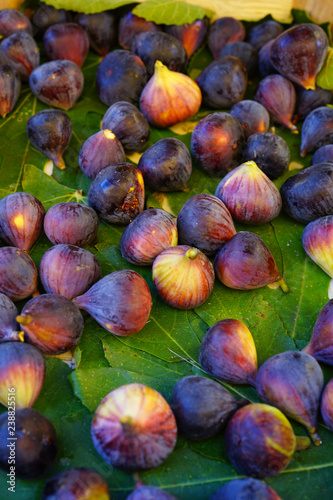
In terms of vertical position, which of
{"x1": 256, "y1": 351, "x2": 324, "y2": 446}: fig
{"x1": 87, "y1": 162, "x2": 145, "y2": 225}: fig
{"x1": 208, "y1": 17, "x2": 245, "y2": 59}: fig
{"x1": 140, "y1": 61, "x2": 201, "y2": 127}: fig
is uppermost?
{"x1": 208, "y1": 17, "x2": 245, "y2": 59}: fig

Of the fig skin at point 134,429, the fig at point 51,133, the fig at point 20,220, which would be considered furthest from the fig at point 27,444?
the fig at point 51,133

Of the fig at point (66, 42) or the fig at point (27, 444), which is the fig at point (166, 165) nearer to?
the fig at point (66, 42)

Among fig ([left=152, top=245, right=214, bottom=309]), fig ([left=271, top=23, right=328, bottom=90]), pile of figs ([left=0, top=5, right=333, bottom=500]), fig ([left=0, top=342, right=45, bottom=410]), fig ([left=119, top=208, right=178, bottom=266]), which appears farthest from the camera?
fig ([left=271, top=23, right=328, bottom=90])

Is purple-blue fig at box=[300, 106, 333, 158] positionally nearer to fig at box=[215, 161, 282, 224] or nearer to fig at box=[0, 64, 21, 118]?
fig at box=[215, 161, 282, 224]

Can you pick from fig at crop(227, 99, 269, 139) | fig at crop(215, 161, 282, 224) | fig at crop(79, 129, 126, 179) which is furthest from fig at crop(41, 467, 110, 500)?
fig at crop(227, 99, 269, 139)

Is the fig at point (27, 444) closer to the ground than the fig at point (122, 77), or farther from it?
closer to the ground

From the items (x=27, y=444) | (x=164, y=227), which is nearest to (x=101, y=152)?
(x=164, y=227)

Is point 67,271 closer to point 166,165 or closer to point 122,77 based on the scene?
point 166,165
